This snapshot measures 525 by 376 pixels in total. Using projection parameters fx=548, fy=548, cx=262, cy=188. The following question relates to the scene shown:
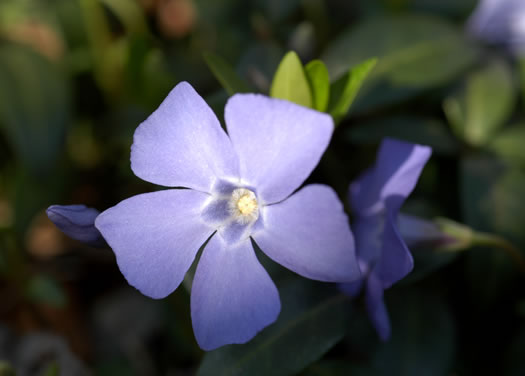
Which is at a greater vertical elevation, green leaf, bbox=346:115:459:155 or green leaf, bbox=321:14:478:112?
green leaf, bbox=321:14:478:112

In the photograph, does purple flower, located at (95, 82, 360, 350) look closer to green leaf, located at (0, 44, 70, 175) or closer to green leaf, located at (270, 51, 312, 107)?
green leaf, located at (270, 51, 312, 107)

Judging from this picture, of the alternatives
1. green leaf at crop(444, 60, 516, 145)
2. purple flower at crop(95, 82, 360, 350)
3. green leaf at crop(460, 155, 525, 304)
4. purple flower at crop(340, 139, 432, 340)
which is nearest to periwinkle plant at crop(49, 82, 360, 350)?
purple flower at crop(95, 82, 360, 350)

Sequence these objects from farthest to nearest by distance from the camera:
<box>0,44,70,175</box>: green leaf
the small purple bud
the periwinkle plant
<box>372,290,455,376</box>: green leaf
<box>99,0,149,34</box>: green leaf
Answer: <box>99,0,149,34</box>: green leaf
<box>0,44,70,175</box>: green leaf
<box>372,290,455,376</box>: green leaf
the small purple bud
the periwinkle plant

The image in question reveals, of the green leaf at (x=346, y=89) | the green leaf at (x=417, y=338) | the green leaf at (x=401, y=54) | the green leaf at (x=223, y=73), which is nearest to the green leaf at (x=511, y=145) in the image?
the green leaf at (x=401, y=54)

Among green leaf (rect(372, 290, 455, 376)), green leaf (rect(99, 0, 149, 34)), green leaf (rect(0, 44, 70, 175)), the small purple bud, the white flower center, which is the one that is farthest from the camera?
green leaf (rect(99, 0, 149, 34))

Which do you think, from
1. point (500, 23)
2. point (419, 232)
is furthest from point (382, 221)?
point (500, 23)

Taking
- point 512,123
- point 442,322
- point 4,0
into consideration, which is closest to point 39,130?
point 4,0

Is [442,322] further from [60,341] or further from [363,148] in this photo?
[60,341]
